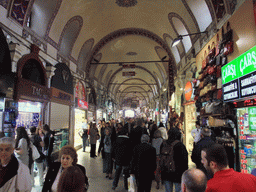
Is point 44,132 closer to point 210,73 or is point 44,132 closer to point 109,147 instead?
point 109,147

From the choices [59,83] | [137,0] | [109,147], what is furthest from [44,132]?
[137,0]

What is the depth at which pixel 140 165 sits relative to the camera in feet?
10.8

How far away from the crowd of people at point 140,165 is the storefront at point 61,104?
2.58 metres

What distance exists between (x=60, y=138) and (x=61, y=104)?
147 cm

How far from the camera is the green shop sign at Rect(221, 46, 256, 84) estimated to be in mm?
3229

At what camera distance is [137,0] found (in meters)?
8.54

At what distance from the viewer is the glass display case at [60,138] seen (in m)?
7.34

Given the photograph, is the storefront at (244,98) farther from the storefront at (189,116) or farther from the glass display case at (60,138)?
the glass display case at (60,138)

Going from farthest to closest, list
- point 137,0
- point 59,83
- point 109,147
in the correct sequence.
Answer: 1. point 137,0
2. point 59,83
3. point 109,147

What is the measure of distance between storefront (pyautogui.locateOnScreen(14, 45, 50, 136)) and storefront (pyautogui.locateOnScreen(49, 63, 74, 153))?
622 mm

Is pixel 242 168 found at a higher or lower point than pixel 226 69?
lower

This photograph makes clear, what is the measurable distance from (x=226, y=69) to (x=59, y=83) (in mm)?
6389

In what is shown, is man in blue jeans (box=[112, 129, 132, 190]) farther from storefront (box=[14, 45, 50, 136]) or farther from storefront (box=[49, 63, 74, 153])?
storefront (box=[49, 63, 74, 153])

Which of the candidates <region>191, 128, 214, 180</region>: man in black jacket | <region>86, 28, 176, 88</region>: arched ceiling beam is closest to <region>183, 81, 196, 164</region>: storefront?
<region>86, 28, 176, 88</region>: arched ceiling beam
